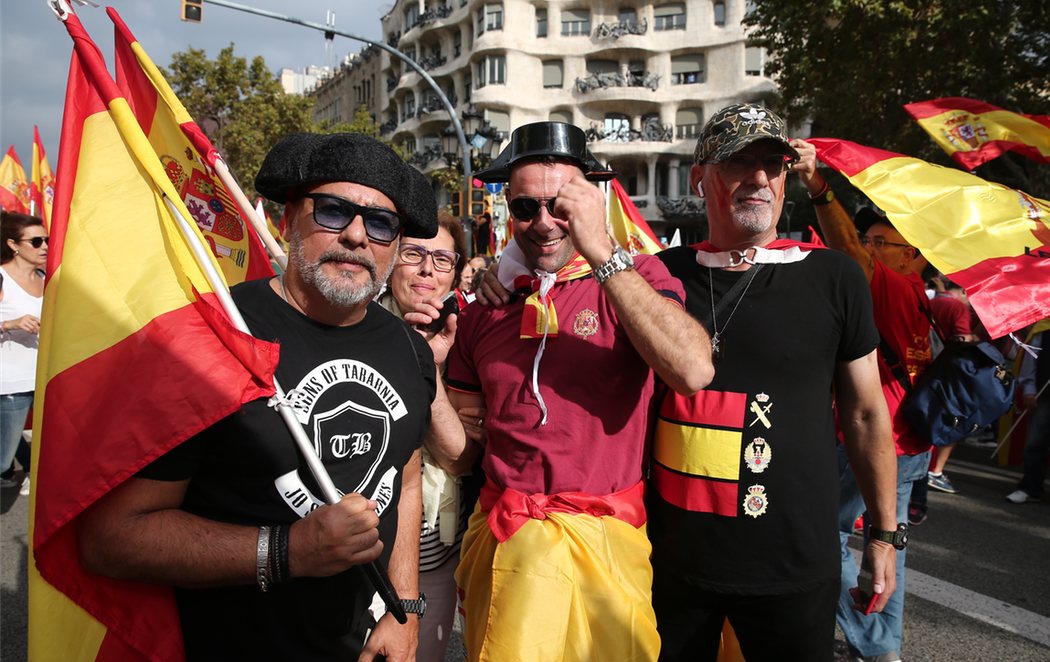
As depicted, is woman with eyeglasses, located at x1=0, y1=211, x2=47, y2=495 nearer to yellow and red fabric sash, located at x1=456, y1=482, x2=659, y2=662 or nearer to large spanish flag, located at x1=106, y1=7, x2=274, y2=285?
large spanish flag, located at x1=106, y1=7, x2=274, y2=285

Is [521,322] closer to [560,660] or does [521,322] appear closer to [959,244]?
[560,660]

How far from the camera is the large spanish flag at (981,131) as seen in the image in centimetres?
400

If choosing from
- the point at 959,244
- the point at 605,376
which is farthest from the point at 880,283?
the point at 605,376

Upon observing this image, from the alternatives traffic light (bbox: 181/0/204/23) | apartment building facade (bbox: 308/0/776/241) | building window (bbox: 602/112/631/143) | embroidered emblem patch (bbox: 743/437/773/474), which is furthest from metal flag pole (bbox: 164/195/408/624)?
building window (bbox: 602/112/631/143)

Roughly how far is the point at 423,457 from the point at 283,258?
88 cm

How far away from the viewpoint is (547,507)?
6.41ft

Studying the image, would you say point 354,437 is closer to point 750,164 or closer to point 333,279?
point 333,279

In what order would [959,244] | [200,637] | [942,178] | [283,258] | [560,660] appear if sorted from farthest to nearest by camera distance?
[942,178]
[959,244]
[283,258]
[560,660]
[200,637]

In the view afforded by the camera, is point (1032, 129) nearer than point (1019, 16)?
Yes

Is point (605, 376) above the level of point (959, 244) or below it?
below

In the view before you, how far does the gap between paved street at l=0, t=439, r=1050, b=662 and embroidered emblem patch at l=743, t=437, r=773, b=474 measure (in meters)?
1.95

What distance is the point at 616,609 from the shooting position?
185 cm

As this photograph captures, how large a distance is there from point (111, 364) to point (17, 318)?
15.7 ft

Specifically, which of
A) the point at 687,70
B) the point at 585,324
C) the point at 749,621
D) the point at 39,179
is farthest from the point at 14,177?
the point at 687,70
